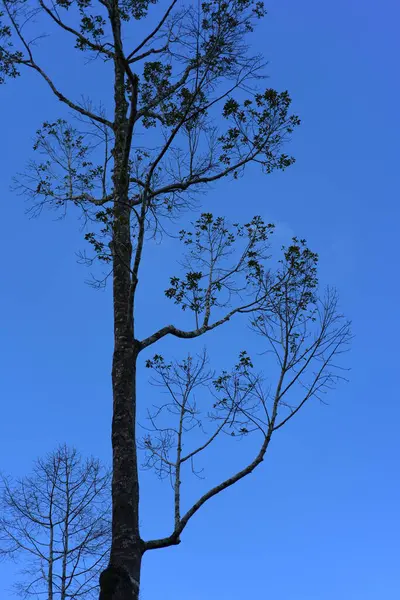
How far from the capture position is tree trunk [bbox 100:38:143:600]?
20.0ft

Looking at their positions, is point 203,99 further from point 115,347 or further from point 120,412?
point 120,412

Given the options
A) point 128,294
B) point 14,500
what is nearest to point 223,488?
point 128,294

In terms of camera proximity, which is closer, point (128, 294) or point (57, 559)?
point (128, 294)

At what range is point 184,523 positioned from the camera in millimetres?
6961

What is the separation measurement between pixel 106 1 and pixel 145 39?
2334 millimetres

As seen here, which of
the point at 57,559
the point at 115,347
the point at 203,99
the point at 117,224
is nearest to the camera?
the point at 115,347

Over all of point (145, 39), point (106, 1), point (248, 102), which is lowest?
point (145, 39)

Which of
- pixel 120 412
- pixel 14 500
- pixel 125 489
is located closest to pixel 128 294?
pixel 120 412

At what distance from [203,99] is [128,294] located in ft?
10.8

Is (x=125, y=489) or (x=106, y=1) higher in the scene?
(x=106, y=1)

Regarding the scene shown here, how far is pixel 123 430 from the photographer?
6934 millimetres

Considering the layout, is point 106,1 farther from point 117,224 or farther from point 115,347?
point 115,347

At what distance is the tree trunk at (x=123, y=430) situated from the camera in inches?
240

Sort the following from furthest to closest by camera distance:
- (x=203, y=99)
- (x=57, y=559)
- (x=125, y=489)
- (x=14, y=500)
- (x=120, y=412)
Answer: (x=14, y=500), (x=57, y=559), (x=203, y=99), (x=120, y=412), (x=125, y=489)
